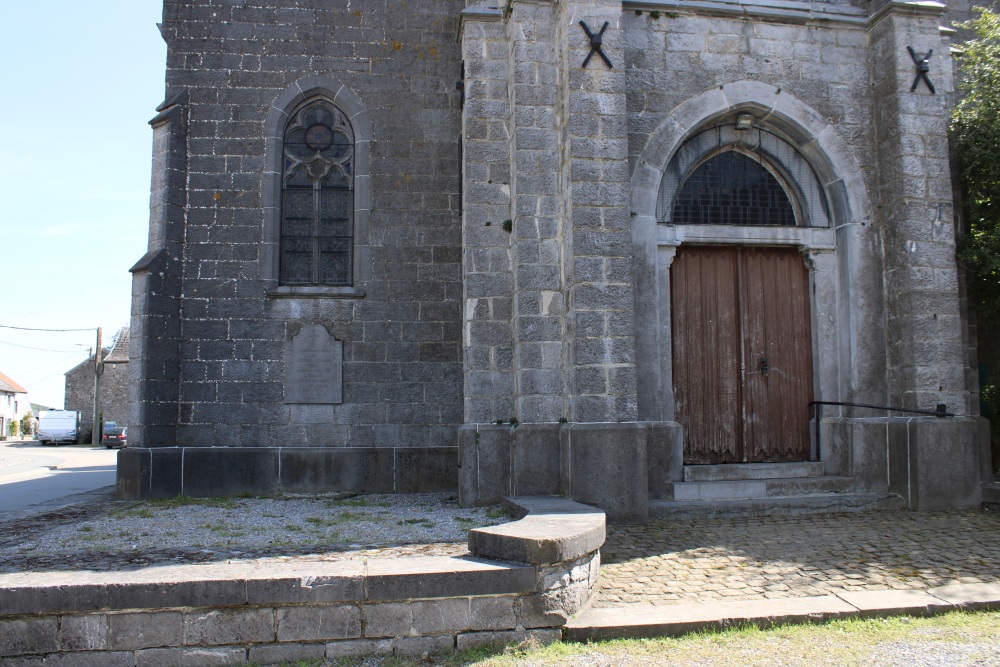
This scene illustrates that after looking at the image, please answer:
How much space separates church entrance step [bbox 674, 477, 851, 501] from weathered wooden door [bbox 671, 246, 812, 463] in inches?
19.5

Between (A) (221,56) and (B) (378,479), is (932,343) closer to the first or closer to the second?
(B) (378,479)

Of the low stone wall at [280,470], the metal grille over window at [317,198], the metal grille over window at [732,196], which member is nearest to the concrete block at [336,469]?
the low stone wall at [280,470]

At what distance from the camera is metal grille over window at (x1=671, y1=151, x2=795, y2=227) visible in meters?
8.05

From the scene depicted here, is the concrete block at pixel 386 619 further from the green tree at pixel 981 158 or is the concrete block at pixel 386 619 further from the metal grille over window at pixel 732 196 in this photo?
the green tree at pixel 981 158

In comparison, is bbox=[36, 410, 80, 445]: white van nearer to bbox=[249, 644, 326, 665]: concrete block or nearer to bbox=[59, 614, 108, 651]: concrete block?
bbox=[59, 614, 108, 651]: concrete block

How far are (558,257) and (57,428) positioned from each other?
37.7 metres

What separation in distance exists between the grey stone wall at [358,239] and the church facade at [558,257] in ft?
0.10

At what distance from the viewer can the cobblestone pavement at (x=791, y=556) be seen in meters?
4.82

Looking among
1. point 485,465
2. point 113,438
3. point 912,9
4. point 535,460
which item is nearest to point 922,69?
point 912,9

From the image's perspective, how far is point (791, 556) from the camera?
554 cm

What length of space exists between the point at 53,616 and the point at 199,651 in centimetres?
74

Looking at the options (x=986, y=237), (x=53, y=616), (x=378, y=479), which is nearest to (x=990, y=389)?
(x=986, y=237)

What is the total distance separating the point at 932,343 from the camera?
7496 mm

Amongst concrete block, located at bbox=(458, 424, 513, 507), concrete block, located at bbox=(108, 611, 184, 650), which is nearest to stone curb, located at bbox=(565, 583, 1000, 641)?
concrete block, located at bbox=(108, 611, 184, 650)
